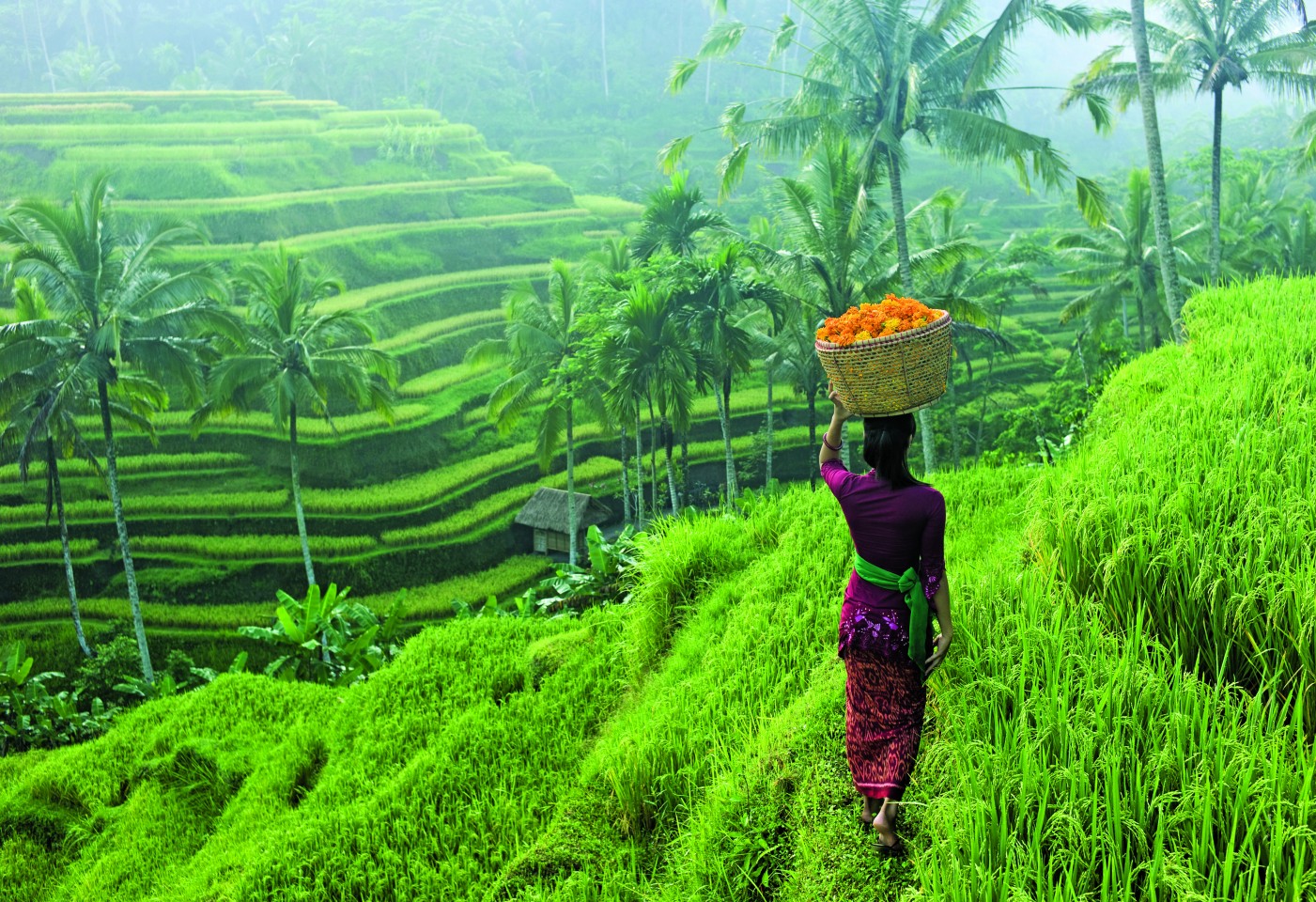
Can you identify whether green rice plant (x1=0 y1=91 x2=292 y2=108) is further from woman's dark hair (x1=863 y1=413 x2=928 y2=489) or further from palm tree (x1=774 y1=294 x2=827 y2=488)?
woman's dark hair (x1=863 y1=413 x2=928 y2=489)

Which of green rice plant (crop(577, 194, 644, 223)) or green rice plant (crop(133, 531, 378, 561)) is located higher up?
green rice plant (crop(577, 194, 644, 223))

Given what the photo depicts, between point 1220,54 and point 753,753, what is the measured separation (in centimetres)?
1630

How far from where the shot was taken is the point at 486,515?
17906 millimetres

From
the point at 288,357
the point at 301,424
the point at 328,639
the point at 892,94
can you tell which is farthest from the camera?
the point at 301,424

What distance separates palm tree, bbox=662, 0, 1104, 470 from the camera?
10.6 meters

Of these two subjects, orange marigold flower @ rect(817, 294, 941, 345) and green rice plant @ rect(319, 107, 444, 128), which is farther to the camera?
green rice plant @ rect(319, 107, 444, 128)

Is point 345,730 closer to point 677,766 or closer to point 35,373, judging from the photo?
point 677,766

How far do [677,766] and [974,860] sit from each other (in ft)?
4.56

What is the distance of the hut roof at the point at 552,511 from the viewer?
57.1 ft

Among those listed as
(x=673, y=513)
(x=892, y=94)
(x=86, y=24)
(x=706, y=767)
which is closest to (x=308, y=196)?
(x=673, y=513)

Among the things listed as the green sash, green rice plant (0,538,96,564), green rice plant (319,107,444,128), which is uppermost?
green rice plant (319,107,444,128)

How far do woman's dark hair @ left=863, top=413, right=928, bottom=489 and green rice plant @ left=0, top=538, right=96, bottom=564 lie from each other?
706 inches

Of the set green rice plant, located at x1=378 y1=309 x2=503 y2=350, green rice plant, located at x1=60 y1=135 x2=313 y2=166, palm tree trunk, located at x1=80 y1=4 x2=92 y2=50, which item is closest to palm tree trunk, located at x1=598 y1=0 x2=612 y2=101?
green rice plant, located at x1=60 y1=135 x2=313 y2=166

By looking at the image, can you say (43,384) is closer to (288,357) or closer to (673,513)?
(288,357)
